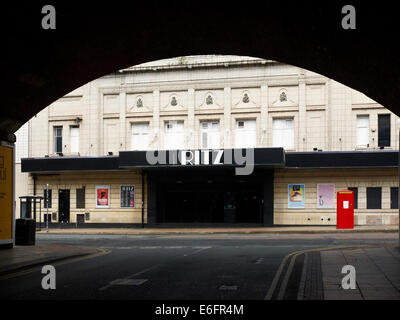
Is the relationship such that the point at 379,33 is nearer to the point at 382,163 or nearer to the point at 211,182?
the point at 382,163

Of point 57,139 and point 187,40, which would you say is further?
point 57,139

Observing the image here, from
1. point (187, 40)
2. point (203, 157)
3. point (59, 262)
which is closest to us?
point (187, 40)

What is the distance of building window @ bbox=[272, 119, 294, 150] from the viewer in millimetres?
32281

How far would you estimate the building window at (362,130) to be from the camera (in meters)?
31.3

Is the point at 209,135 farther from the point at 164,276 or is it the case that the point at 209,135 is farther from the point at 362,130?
the point at 164,276

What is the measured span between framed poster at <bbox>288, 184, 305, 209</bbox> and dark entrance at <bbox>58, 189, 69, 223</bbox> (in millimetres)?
15971

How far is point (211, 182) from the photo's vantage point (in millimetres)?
33156

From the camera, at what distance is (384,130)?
30875 mm

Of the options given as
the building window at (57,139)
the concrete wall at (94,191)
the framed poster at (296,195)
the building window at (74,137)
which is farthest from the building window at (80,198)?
the framed poster at (296,195)

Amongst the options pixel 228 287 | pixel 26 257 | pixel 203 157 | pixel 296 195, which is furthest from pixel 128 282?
pixel 296 195

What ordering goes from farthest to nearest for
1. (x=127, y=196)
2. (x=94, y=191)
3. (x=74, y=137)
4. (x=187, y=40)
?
(x=74, y=137) → (x=94, y=191) → (x=127, y=196) → (x=187, y=40)

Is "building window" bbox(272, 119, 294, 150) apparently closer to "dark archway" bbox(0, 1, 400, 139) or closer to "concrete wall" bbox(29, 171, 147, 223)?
"concrete wall" bbox(29, 171, 147, 223)

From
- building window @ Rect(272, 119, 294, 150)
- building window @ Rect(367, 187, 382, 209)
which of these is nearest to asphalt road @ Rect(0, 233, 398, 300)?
building window @ Rect(367, 187, 382, 209)

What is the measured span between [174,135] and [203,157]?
14.1 ft
